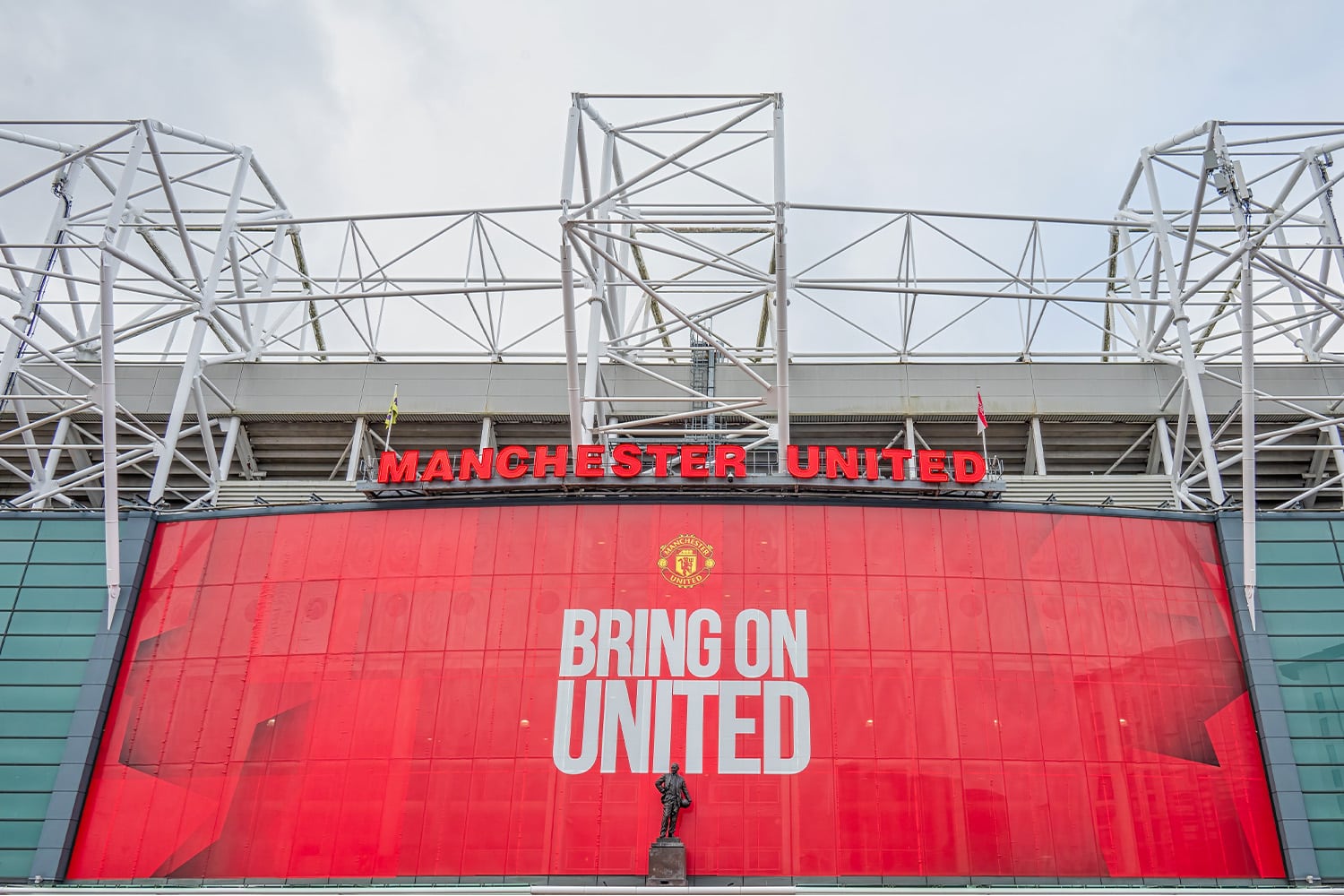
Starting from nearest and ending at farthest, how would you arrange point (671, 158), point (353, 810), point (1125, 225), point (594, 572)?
point (353, 810), point (594, 572), point (671, 158), point (1125, 225)

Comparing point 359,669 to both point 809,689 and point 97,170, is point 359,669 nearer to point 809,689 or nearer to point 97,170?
point 809,689

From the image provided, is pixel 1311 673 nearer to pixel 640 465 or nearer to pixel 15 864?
pixel 640 465

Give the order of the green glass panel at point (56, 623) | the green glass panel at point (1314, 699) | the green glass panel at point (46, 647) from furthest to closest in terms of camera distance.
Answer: the green glass panel at point (56, 623) < the green glass panel at point (46, 647) < the green glass panel at point (1314, 699)

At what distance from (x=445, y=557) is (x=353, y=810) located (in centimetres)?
825

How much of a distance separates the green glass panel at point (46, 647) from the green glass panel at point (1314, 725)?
38494 millimetres

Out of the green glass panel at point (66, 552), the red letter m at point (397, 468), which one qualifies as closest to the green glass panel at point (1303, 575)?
the red letter m at point (397, 468)

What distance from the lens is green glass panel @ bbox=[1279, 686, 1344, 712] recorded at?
30.5m

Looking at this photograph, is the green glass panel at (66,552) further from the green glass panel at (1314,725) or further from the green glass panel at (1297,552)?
the green glass panel at (1297,552)

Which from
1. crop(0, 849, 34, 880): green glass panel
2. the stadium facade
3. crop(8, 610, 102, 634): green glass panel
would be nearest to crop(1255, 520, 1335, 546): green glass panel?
the stadium facade

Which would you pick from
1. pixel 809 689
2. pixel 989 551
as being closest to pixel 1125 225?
pixel 989 551

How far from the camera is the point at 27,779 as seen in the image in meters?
30.5

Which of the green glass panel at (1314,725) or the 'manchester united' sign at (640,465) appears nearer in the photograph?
the green glass panel at (1314,725)

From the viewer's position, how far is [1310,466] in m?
43.8

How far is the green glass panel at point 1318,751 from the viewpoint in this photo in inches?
1172
